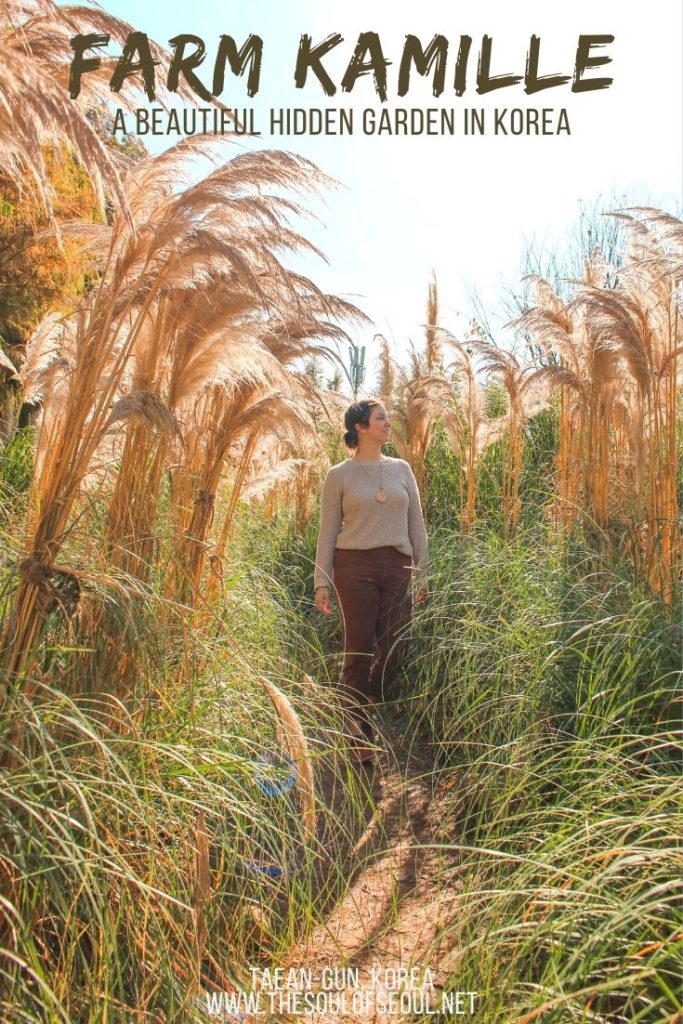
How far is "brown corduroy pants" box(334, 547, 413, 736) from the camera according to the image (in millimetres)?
4465

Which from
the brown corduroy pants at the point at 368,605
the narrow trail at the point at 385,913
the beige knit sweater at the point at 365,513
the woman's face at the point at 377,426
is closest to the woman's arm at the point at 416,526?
the beige knit sweater at the point at 365,513

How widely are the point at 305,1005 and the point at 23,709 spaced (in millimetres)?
1094

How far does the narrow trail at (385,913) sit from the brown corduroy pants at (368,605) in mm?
541

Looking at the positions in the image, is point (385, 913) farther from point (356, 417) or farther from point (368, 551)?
point (356, 417)

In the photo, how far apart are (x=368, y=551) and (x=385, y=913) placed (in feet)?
6.46

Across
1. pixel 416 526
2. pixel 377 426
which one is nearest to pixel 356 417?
pixel 377 426

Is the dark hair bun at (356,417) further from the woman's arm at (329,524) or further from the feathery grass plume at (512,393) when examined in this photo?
the feathery grass plume at (512,393)

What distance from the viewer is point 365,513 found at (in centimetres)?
459

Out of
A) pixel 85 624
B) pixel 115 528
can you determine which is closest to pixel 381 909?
pixel 85 624

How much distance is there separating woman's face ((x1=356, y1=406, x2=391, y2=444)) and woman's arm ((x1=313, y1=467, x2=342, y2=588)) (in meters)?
0.27

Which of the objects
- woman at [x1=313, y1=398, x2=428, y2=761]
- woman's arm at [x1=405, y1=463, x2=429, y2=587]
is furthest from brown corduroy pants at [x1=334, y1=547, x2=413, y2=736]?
woman's arm at [x1=405, y1=463, x2=429, y2=587]

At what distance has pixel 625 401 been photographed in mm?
5160

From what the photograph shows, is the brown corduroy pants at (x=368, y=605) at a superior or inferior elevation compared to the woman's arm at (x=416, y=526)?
inferior

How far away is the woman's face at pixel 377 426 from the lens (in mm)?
4660
